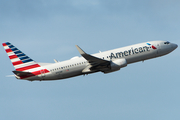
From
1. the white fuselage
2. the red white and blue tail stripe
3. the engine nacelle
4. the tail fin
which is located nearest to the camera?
the engine nacelle

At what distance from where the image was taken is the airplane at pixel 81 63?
53.9 meters

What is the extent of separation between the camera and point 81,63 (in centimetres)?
5438

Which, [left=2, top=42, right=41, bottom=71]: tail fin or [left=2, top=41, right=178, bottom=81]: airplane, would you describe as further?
[left=2, top=42, right=41, bottom=71]: tail fin

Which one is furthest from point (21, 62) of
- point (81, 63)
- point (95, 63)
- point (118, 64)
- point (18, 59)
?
point (118, 64)

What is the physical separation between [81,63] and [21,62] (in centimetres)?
1395

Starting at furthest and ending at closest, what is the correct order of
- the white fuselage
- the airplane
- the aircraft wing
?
the white fuselage < the airplane < the aircraft wing

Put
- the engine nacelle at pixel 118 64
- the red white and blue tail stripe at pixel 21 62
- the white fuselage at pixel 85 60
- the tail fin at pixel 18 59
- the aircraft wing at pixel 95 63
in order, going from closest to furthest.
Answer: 1. the aircraft wing at pixel 95 63
2. the engine nacelle at pixel 118 64
3. the white fuselage at pixel 85 60
4. the red white and blue tail stripe at pixel 21 62
5. the tail fin at pixel 18 59

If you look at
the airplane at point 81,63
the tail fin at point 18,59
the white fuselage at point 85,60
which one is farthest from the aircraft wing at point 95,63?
the tail fin at point 18,59

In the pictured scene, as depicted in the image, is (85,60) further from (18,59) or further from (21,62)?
(18,59)

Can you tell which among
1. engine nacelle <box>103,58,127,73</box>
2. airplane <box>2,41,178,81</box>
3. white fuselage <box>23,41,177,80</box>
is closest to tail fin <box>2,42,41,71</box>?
airplane <box>2,41,178,81</box>

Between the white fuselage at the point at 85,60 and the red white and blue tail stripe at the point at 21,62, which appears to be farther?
the red white and blue tail stripe at the point at 21,62

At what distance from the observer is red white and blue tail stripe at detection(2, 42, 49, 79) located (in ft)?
181

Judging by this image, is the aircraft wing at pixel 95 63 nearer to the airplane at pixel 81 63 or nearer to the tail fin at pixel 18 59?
the airplane at pixel 81 63

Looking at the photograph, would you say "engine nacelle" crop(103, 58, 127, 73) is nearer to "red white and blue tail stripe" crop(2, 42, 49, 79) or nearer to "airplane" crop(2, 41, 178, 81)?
"airplane" crop(2, 41, 178, 81)
